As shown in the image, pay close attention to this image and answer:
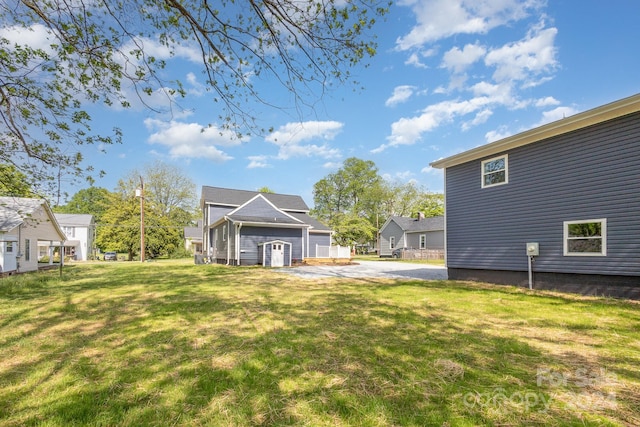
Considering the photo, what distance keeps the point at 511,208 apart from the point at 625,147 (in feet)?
10.6

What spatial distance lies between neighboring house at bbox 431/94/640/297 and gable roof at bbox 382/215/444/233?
2192cm

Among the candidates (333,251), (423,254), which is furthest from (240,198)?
(423,254)

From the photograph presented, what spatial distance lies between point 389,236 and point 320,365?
37.7m

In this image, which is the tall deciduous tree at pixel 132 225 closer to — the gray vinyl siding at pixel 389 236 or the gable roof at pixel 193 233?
the gable roof at pixel 193 233

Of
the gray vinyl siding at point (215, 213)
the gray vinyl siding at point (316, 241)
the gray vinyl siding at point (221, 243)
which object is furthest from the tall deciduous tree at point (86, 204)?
the gray vinyl siding at point (316, 241)

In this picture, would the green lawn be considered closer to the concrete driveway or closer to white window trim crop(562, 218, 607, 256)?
white window trim crop(562, 218, 607, 256)

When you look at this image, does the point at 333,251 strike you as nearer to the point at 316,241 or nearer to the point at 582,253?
the point at 316,241

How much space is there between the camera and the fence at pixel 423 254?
101ft

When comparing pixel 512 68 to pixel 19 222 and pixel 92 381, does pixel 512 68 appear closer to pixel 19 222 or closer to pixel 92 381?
pixel 92 381

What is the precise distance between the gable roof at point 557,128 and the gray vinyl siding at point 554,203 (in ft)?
0.62

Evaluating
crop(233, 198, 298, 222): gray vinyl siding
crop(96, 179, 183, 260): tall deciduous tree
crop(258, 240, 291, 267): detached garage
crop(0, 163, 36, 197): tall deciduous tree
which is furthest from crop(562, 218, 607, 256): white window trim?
crop(96, 179, 183, 260): tall deciduous tree

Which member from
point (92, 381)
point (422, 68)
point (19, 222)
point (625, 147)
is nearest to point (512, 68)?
point (422, 68)

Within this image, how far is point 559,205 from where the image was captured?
894 centimetres

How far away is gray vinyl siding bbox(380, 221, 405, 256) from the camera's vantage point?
123ft
